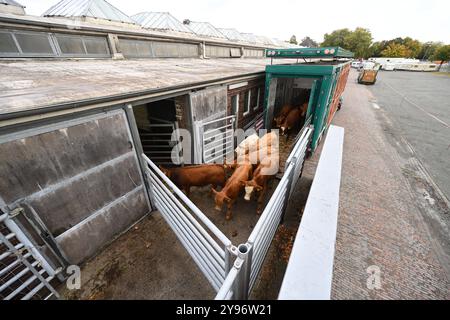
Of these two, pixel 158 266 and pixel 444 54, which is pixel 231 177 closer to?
pixel 158 266

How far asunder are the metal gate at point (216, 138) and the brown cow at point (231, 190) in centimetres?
189

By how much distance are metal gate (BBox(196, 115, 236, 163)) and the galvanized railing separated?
2359mm

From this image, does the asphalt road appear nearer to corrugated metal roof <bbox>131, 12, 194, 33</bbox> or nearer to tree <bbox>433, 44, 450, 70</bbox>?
corrugated metal roof <bbox>131, 12, 194, 33</bbox>

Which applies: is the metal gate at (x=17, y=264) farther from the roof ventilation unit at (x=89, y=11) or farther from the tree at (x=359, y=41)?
the tree at (x=359, y=41)

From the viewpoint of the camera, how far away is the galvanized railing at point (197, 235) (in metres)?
2.41

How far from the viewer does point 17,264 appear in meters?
2.79

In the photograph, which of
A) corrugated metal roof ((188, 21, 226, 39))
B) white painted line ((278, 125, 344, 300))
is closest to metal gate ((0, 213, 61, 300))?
white painted line ((278, 125, 344, 300))

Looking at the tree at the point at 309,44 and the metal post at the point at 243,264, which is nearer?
the metal post at the point at 243,264

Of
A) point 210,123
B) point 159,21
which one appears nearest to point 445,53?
point 159,21

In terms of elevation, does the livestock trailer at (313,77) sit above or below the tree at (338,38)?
below

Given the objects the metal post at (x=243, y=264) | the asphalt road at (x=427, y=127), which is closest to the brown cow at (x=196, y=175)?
the metal post at (x=243, y=264)

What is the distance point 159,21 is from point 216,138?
19.1m

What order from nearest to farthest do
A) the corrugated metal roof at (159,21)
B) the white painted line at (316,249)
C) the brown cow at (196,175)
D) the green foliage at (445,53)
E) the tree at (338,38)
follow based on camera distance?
1. the white painted line at (316,249)
2. the brown cow at (196,175)
3. the corrugated metal roof at (159,21)
4. the green foliage at (445,53)
5. the tree at (338,38)
